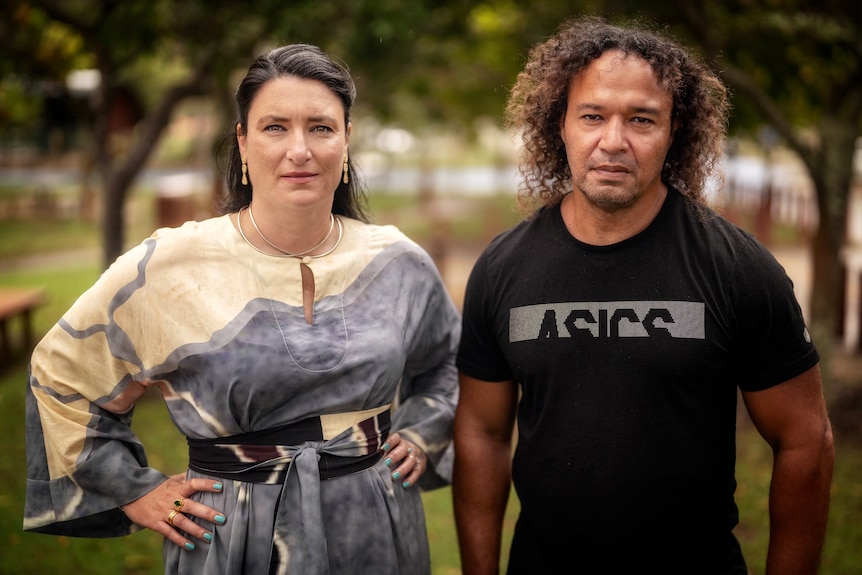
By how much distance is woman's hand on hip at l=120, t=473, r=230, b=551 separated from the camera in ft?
8.72

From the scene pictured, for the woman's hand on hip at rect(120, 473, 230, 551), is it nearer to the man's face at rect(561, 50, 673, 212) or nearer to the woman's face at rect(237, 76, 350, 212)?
the woman's face at rect(237, 76, 350, 212)

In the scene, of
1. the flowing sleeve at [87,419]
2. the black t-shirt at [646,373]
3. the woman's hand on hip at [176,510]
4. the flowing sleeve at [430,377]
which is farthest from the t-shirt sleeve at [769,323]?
the flowing sleeve at [87,419]

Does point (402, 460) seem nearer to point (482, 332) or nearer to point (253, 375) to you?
point (482, 332)

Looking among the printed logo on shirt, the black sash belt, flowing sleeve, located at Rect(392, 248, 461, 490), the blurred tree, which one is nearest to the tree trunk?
the blurred tree

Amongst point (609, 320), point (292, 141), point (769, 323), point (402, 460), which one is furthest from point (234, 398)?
point (769, 323)

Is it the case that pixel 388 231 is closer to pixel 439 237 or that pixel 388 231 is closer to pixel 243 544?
pixel 243 544

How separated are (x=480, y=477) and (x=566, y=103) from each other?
4.05ft

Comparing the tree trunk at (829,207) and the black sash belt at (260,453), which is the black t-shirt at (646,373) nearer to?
the black sash belt at (260,453)

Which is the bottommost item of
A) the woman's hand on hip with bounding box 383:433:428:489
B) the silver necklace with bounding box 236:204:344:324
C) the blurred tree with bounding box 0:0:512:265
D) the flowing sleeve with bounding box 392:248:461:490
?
the woman's hand on hip with bounding box 383:433:428:489

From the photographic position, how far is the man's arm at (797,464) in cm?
256

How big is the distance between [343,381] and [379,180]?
34.6 meters

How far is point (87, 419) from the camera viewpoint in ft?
8.84

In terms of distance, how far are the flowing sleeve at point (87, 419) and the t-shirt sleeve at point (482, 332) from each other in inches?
39.1

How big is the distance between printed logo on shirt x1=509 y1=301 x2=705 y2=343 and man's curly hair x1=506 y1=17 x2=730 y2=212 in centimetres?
42
